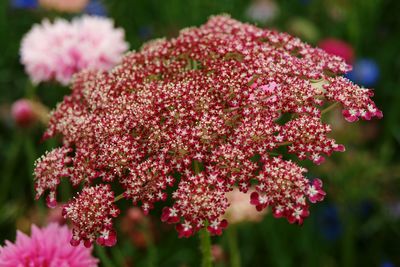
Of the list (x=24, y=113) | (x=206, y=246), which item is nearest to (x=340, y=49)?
(x=24, y=113)

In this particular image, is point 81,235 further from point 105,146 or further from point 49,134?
point 49,134

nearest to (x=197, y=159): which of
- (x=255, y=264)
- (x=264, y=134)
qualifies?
(x=264, y=134)

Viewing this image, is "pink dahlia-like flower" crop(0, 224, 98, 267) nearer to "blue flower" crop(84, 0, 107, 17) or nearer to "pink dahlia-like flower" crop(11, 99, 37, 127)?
"pink dahlia-like flower" crop(11, 99, 37, 127)

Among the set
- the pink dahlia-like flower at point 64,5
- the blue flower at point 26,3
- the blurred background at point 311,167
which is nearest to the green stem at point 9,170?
the blurred background at point 311,167

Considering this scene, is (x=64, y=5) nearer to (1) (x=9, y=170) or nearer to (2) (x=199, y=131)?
(1) (x=9, y=170)

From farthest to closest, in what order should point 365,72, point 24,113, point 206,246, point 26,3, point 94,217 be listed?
point 26,3
point 365,72
point 24,113
point 206,246
point 94,217

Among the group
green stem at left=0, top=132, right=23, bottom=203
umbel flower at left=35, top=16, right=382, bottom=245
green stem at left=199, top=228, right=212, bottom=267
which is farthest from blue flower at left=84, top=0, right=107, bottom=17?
green stem at left=199, top=228, right=212, bottom=267
